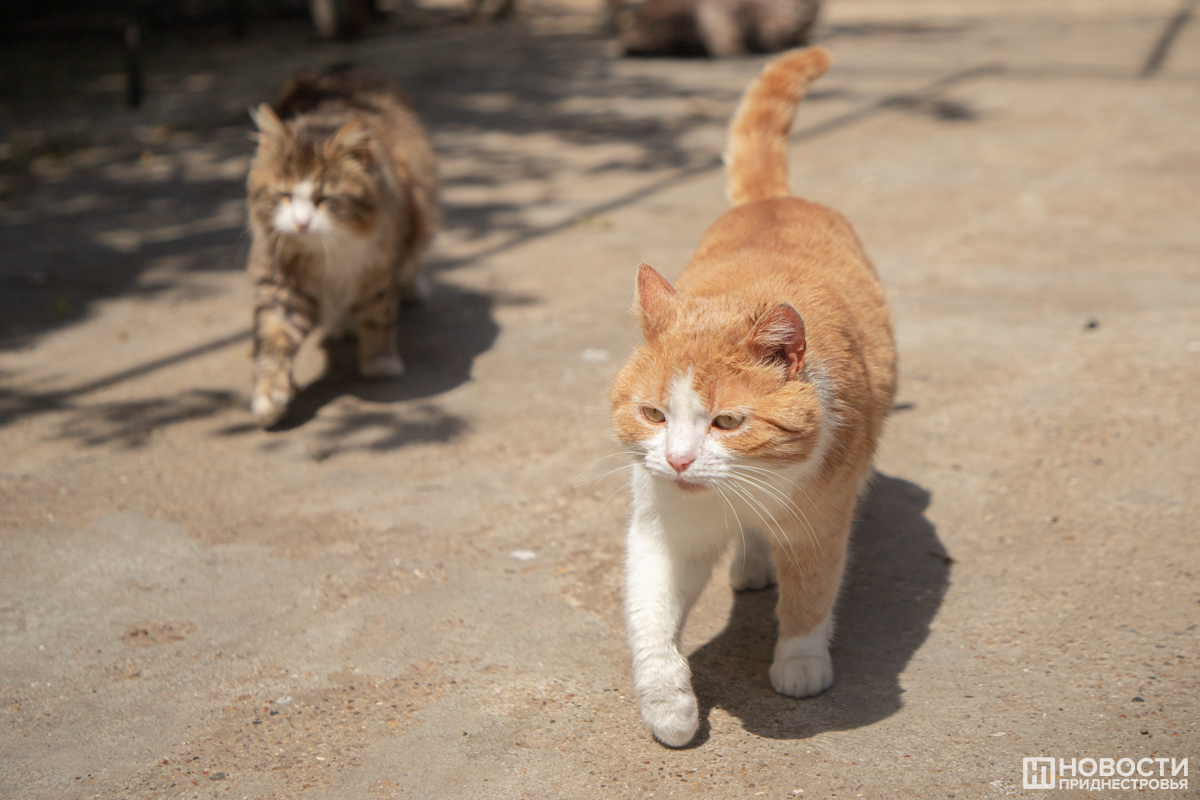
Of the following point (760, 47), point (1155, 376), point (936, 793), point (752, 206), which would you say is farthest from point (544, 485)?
point (760, 47)

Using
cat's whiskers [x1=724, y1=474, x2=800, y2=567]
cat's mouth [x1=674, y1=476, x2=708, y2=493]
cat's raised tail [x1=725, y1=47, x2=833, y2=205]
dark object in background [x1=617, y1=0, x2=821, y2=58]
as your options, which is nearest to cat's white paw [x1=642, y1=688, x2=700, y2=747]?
cat's whiskers [x1=724, y1=474, x2=800, y2=567]

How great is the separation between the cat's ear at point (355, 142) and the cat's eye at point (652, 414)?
2.63 meters

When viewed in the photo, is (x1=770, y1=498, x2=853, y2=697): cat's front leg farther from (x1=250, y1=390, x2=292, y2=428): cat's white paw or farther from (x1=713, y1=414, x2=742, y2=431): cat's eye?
(x1=250, y1=390, x2=292, y2=428): cat's white paw

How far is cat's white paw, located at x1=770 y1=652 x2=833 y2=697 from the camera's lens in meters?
2.86

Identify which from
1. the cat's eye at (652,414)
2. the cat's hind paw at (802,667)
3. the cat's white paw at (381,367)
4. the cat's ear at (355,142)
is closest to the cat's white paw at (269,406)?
the cat's white paw at (381,367)

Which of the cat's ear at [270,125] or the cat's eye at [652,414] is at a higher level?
the cat's ear at [270,125]

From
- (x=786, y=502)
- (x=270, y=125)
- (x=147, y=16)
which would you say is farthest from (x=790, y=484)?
(x=147, y=16)

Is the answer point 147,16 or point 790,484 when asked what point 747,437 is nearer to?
point 790,484

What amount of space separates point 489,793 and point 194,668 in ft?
3.67

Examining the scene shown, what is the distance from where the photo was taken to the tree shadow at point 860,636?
283cm

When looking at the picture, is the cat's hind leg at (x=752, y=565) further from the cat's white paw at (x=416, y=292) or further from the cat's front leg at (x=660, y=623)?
the cat's white paw at (x=416, y=292)

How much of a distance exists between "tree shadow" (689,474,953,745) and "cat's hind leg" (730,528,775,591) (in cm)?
4

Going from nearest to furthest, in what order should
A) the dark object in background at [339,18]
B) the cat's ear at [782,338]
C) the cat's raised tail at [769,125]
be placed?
the cat's ear at [782,338], the cat's raised tail at [769,125], the dark object in background at [339,18]

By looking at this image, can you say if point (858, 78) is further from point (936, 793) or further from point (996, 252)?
point (936, 793)
